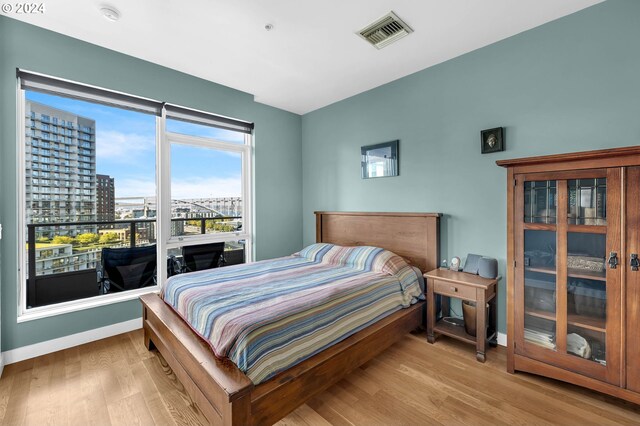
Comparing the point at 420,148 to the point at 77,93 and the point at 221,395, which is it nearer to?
the point at 221,395

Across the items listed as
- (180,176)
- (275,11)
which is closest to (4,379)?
(180,176)

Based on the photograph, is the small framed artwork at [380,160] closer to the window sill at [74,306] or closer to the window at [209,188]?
the window at [209,188]

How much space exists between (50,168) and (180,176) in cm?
113

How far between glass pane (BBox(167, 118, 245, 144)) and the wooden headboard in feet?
5.36

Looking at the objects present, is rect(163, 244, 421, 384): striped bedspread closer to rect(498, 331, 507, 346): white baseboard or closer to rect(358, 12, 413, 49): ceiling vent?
rect(498, 331, 507, 346): white baseboard

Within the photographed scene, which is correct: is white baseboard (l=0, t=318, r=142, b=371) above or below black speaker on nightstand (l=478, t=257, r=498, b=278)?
below

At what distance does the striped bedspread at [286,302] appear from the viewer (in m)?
1.56

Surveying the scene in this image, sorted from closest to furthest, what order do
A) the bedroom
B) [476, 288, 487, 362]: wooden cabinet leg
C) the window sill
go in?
1. the bedroom
2. [476, 288, 487, 362]: wooden cabinet leg
3. the window sill

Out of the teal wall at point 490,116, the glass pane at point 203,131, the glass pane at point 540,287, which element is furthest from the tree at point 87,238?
the glass pane at point 540,287

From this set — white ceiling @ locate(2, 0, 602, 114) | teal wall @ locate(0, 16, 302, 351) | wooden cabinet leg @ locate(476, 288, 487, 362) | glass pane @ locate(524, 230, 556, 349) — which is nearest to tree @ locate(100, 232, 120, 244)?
teal wall @ locate(0, 16, 302, 351)

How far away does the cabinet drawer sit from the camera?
7.54 feet

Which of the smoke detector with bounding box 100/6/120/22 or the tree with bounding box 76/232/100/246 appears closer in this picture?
the smoke detector with bounding box 100/6/120/22

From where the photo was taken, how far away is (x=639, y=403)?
1607 millimetres

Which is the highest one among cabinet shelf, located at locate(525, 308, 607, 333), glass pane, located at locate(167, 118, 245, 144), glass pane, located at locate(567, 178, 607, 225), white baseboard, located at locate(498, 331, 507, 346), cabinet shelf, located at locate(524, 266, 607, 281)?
glass pane, located at locate(167, 118, 245, 144)
